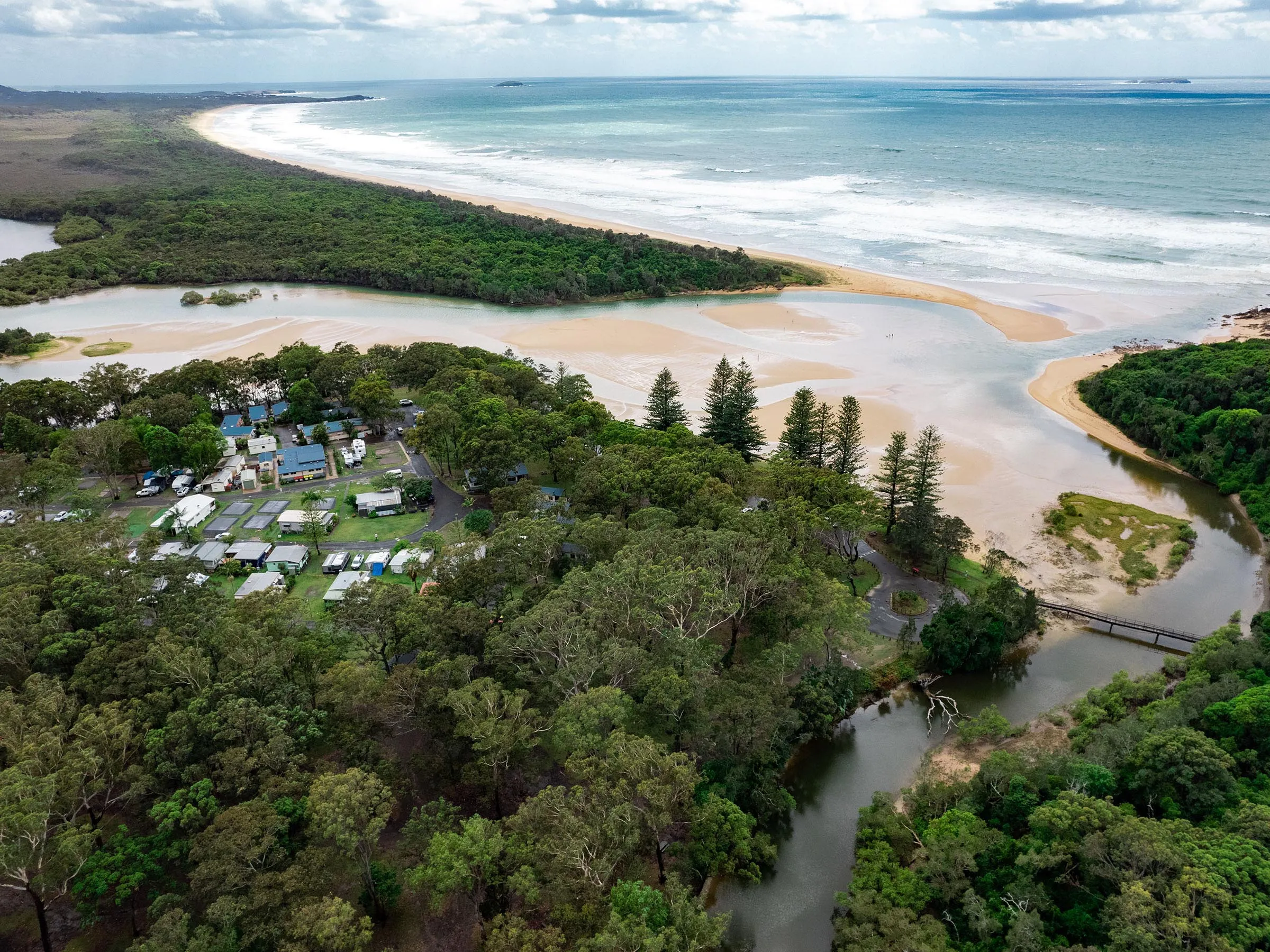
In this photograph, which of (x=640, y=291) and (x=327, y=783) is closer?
(x=327, y=783)

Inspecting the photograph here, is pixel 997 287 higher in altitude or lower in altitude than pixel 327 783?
higher

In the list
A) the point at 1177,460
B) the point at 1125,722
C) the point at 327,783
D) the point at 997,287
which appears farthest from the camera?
the point at 997,287

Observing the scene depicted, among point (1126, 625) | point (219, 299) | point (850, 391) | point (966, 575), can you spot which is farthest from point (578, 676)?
point (219, 299)

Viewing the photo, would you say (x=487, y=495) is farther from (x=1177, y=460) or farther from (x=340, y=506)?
(x=1177, y=460)

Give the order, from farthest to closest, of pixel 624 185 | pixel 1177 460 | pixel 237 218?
pixel 624 185
pixel 237 218
pixel 1177 460

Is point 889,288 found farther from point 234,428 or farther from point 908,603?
point 234,428

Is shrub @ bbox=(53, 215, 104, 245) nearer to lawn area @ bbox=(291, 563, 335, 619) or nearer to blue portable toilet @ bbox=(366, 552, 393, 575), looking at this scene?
lawn area @ bbox=(291, 563, 335, 619)

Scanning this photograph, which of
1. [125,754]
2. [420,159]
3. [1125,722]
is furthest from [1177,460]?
[420,159]

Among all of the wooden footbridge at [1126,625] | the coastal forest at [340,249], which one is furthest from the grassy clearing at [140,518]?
the coastal forest at [340,249]
